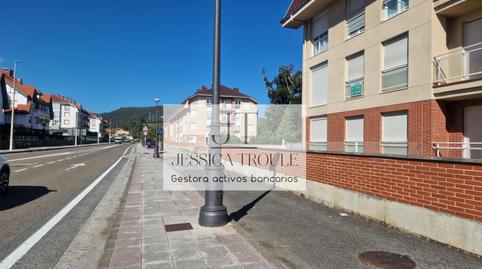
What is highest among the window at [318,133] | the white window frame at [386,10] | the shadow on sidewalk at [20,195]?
the white window frame at [386,10]

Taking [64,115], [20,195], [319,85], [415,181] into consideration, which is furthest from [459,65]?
[64,115]

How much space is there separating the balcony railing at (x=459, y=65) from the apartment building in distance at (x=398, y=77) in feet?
0.09

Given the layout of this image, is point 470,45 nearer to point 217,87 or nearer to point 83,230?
point 217,87

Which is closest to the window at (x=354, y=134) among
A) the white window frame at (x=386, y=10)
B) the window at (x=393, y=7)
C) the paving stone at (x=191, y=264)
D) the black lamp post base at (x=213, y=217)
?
the white window frame at (x=386, y=10)

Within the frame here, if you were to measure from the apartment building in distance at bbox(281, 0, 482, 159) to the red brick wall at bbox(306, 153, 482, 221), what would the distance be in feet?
12.0

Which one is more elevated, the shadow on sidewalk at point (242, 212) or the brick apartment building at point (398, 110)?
the brick apartment building at point (398, 110)

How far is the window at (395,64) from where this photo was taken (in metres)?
12.2

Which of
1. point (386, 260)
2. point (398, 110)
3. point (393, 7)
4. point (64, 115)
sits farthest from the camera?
point (64, 115)

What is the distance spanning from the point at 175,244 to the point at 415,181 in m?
4.19

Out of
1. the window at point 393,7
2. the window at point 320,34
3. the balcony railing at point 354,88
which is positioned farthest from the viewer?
the window at point 320,34

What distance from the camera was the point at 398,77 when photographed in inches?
491

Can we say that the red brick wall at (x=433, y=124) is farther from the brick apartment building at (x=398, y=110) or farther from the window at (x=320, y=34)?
the window at (x=320, y=34)

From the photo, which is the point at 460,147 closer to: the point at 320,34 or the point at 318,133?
the point at 318,133

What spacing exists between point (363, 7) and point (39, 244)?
13957 millimetres
